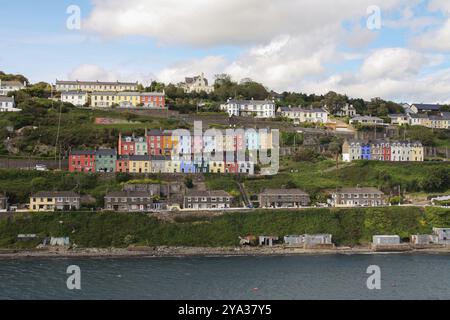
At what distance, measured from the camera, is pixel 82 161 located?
158 ft

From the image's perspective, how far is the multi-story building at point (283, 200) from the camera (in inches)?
1660

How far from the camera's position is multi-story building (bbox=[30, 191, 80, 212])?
1556 inches

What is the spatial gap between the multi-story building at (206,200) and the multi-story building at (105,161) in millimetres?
10089

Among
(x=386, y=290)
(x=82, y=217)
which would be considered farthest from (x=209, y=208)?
(x=386, y=290)

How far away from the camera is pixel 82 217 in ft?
124

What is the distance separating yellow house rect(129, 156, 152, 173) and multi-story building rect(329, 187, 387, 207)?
A: 1742cm

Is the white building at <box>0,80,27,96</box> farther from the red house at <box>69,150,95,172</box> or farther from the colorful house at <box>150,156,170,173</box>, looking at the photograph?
the colorful house at <box>150,156,170,173</box>

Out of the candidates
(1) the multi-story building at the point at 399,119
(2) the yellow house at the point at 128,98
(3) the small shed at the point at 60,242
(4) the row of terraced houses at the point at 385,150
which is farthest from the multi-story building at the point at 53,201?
(1) the multi-story building at the point at 399,119

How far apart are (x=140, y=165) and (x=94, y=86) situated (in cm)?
2819

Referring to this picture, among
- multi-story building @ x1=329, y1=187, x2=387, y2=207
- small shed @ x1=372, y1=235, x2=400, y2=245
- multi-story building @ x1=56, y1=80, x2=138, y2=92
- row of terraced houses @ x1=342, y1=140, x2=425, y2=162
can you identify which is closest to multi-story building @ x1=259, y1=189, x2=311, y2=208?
multi-story building @ x1=329, y1=187, x2=387, y2=207

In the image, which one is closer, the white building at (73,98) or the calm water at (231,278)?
the calm water at (231,278)

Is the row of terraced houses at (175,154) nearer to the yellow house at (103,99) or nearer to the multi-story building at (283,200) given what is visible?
the multi-story building at (283,200)

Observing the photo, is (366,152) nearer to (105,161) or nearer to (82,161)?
(105,161)

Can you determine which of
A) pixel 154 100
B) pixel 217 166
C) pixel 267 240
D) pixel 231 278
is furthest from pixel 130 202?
pixel 154 100
